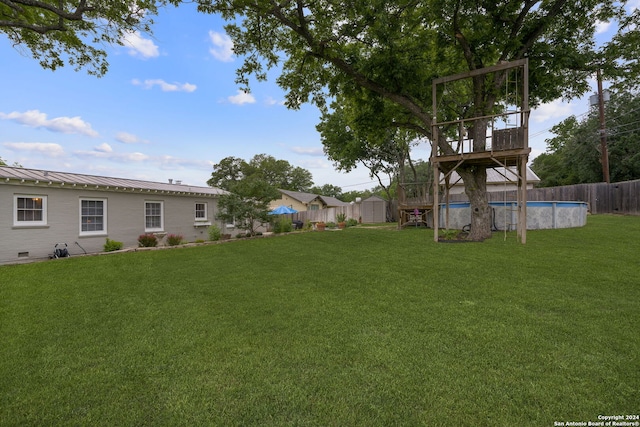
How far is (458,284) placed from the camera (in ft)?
15.2

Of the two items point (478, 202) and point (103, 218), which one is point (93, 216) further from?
point (478, 202)

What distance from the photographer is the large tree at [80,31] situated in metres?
7.26

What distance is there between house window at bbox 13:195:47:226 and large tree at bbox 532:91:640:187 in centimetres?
3160

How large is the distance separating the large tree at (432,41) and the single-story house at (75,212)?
6531 mm

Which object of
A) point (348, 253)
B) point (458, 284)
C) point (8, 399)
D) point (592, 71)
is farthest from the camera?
point (592, 71)

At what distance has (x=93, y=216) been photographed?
35.7 ft

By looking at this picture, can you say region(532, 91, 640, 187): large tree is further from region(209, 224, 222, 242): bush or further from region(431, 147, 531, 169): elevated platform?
region(209, 224, 222, 242): bush

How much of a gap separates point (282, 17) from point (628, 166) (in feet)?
92.4

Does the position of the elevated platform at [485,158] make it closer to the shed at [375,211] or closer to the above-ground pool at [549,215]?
the above-ground pool at [549,215]

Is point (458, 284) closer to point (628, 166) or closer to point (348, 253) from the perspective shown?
point (348, 253)

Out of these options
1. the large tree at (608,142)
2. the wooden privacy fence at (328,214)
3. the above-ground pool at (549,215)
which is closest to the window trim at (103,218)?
the above-ground pool at (549,215)

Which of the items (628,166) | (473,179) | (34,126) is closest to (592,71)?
(473,179)

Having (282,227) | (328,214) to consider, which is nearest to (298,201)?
(328,214)

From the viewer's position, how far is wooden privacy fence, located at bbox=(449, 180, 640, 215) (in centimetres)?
1603
